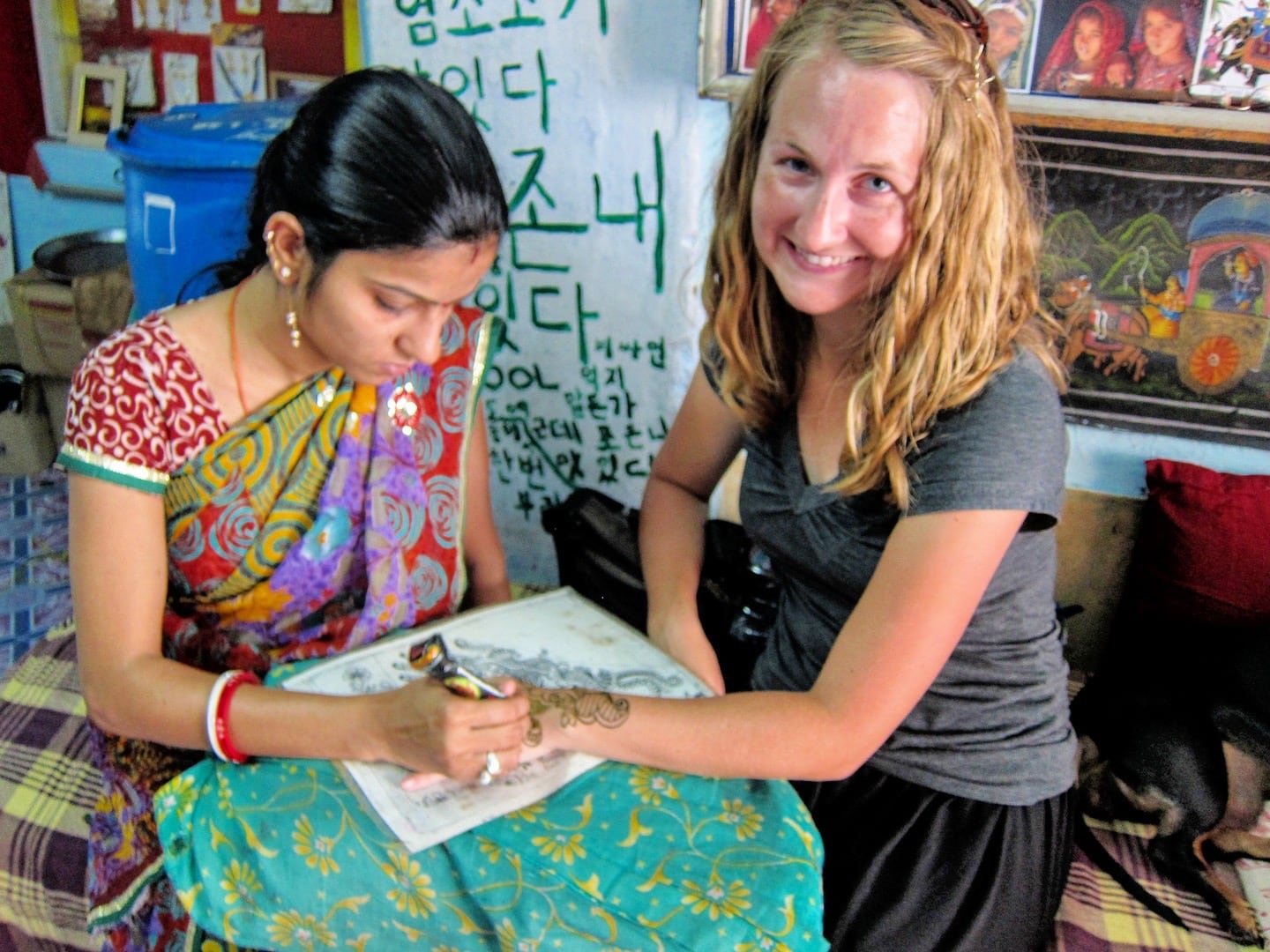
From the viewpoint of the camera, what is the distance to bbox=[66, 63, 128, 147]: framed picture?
297 centimetres

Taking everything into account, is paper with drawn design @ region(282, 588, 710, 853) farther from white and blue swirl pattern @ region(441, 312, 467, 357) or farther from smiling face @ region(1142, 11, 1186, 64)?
smiling face @ region(1142, 11, 1186, 64)

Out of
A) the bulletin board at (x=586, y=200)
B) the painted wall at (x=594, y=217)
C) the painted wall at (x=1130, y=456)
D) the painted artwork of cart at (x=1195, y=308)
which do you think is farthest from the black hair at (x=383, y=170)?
the painted wall at (x=1130, y=456)

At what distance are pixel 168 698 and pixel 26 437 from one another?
8.51ft

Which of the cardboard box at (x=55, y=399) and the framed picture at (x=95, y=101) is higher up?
the framed picture at (x=95, y=101)

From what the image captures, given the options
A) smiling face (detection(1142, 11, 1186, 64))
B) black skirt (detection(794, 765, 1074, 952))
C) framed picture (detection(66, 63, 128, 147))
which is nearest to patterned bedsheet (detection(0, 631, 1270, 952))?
black skirt (detection(794, 765, 1074, 952))

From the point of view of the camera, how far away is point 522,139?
2061 mm

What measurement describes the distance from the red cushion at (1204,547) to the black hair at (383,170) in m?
1.29

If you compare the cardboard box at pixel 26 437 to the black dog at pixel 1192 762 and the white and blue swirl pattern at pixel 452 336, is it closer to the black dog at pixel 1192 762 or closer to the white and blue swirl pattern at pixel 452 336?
the white and blue swirl pattern at pixel 452 336

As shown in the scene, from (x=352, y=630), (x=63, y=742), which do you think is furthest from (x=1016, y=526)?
(x=63, y=742)

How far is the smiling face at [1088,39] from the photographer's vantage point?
1.62m

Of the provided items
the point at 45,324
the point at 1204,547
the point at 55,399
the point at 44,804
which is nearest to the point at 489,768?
the point at 44,804

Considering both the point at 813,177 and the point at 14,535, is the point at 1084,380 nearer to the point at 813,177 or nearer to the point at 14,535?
the point at 813,177

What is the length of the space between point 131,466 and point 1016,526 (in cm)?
100

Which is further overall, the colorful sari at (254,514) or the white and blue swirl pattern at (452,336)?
the white and blue swirl pattern at (452,336)
